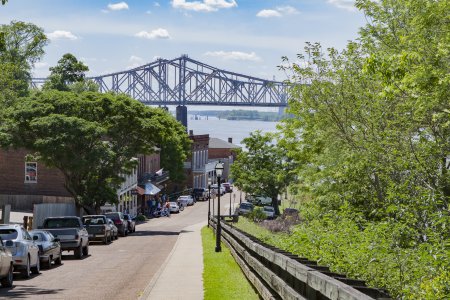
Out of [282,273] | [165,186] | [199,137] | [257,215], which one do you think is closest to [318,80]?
[282,273]

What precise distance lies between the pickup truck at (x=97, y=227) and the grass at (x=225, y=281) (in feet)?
50.0

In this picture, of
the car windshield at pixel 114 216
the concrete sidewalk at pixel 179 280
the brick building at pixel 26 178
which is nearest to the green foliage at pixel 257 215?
the car windshield at pixel 114 216

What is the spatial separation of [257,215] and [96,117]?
1658 cm

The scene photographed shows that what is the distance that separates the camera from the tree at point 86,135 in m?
56.2

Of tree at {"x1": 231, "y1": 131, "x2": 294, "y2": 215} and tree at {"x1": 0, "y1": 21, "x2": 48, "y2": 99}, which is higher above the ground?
tree at {"x1": 0, "y1": 21, "x2": 48, "y2": 99}

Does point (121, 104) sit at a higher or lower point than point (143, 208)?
higher

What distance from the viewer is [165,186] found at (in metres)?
119

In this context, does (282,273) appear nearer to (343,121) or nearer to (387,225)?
(387,225)

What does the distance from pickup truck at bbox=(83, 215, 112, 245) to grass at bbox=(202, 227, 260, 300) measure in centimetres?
1523

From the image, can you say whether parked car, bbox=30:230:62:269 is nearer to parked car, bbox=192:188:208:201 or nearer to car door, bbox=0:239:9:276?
car door, bbox=0:239:9:276

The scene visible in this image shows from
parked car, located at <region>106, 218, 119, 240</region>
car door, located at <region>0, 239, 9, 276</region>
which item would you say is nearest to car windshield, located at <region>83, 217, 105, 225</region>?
parked car, located at <region>106, 218, 119, 240</region>

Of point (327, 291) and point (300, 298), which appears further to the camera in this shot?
point (300, 298)

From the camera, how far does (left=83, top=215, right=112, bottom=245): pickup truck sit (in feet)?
147

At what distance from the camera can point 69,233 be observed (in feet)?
111
